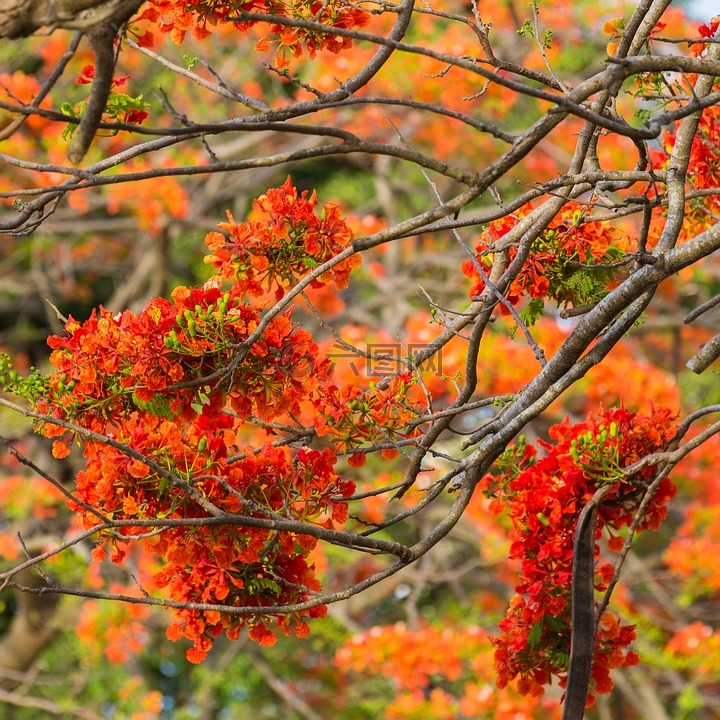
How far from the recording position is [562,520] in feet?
8.57

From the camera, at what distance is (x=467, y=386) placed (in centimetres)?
253

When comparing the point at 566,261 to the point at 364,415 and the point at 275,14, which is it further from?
the point at 275,14

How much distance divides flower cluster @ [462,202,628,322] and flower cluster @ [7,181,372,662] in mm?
494

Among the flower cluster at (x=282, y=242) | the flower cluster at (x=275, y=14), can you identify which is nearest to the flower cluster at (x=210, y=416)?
the flower cluster at (x=282, y=242)

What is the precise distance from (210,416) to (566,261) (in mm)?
985

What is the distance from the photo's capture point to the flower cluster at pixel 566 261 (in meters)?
2.65

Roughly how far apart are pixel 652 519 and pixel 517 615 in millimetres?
433

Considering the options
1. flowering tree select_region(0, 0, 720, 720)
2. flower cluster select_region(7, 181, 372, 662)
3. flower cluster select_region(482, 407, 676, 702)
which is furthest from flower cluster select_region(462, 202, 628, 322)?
flower cluster select_region(7, 181, 372, 662)

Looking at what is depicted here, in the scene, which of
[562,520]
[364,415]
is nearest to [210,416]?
[364,415]

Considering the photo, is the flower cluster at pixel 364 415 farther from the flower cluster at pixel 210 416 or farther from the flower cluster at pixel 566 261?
the flower cluster at pixel 566 261

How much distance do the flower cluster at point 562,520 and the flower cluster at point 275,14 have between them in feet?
3.84

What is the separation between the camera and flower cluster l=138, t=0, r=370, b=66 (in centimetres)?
249

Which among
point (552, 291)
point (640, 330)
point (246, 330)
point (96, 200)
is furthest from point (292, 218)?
point (640, 330)

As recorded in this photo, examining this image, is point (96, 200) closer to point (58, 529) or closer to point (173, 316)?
point (58, 529)
